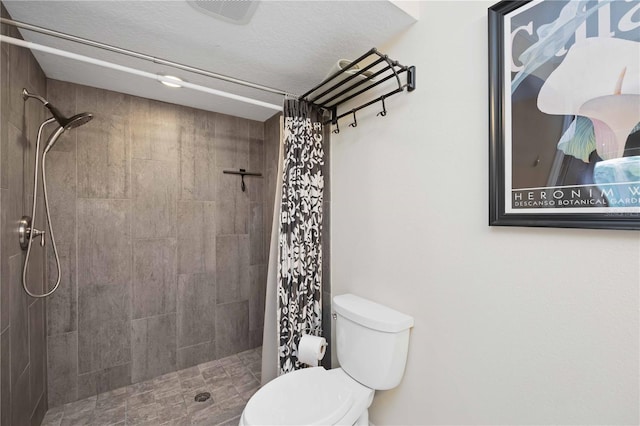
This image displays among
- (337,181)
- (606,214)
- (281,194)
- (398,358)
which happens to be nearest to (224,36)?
(281,194)

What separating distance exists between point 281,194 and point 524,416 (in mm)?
1529

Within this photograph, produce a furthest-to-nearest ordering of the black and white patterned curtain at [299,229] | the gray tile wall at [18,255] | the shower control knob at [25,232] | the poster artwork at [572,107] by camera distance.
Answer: the black and white patterned curtain at [299,229], the shower control knob at [25,232], the gray tile wall at [18,255], the poster artwork at [572,107]

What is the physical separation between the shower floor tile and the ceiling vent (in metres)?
2.31

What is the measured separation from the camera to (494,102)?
1013mm

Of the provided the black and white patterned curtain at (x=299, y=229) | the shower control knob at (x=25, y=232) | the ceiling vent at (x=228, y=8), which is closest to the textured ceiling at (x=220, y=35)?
the ceiling vent at (x=228, y=8)

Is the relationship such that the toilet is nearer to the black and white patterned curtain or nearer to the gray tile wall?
the black and white patterned curtain

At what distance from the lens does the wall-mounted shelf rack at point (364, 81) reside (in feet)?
4.38

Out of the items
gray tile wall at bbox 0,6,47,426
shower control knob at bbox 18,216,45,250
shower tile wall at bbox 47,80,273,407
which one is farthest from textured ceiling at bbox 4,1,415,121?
shower control knob at bbox 18,216,45,250

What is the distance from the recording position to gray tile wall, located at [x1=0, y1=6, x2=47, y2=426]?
124 centimetres

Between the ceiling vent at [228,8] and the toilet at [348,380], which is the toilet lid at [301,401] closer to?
the toilet at [348,380]

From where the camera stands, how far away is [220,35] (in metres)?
1.42

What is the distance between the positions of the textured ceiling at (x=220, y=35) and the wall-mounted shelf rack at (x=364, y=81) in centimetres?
10

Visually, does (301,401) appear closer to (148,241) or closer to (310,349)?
(310,349)

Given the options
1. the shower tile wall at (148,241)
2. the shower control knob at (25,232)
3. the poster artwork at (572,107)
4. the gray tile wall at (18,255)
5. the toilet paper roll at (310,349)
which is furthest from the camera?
the shower tile wall at (148,241)
